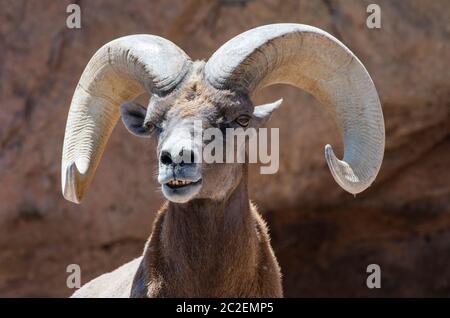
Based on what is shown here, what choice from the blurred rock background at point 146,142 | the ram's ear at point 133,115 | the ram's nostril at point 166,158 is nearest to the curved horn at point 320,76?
the ram's ear at point 133,115

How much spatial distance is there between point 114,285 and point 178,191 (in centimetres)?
195

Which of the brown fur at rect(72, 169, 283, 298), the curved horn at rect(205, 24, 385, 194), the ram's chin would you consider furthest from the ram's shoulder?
the curved horn at rect(205, 24, 385, 194)

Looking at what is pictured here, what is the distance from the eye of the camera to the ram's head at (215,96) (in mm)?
7090

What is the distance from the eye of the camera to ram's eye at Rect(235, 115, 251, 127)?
7277mm

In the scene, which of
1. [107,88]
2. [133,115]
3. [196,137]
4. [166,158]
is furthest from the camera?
[107,88]

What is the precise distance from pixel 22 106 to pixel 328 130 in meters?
3.45

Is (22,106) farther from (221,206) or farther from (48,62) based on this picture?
(221,206)

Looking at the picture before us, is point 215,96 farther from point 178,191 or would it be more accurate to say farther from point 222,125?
point 178,191

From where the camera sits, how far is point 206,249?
7312 mm

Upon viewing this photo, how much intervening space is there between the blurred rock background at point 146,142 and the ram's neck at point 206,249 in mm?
4268

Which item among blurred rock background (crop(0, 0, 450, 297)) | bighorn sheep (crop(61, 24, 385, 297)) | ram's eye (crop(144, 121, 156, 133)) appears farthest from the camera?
blurred rock background (crop(0, 0, 450, 297))

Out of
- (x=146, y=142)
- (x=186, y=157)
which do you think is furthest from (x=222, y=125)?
(x=146, y=142)

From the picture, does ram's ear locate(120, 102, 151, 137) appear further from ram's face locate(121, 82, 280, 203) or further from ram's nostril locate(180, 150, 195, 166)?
ram's nostril locate(180, 150, 195, 166)

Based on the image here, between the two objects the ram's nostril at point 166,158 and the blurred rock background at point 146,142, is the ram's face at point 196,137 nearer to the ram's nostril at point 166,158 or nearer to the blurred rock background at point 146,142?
the ram's nostril at point 166,158
